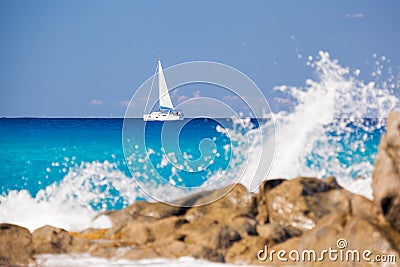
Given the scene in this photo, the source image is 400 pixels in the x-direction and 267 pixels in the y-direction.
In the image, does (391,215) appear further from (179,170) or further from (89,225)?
(179,170)

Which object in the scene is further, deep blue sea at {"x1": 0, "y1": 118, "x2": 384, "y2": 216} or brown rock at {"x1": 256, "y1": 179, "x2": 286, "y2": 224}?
deep blue sea at {"x1": 0, "y1": 118, "x2": 384, "y2": 216}

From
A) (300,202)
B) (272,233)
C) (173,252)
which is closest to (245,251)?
(272,233)

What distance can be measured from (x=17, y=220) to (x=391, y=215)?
5.94 metres

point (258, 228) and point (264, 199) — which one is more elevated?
point (264, 199)

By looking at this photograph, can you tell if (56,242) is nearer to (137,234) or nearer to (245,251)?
(137,234)

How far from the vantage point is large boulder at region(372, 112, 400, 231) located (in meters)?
5.88

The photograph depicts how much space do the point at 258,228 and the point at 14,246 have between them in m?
2.75

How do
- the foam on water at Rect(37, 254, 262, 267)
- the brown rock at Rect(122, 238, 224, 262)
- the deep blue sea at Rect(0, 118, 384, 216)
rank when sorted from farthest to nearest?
the deep blue sea at Rect(0, 118, 384, 216), the brown rock at Rect(122, 238, 224, 262), the foam on water at Rect(37, 254, 262, 267)

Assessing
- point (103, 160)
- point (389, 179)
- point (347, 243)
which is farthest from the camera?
point (103, 160)

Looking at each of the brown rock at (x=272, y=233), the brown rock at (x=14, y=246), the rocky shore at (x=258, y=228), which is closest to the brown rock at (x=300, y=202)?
the rocky shore at (x=258, y=228)

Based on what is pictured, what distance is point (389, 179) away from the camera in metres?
5.91

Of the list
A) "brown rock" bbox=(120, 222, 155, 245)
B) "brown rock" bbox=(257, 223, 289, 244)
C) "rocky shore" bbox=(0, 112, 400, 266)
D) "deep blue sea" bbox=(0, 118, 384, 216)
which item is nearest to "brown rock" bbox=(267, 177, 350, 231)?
"rocky shore" bbox=(0, 112, 400, 266)

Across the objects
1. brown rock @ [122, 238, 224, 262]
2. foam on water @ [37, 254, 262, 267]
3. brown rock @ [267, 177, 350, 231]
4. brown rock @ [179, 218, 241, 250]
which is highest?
brown rock @ [267, 177, 350, 231]

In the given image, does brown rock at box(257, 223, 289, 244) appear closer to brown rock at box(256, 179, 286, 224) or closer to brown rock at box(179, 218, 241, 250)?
brown rock at box(179, 218, 241, 250)
